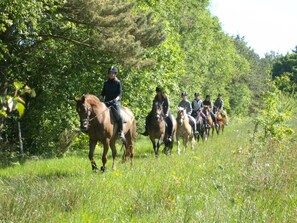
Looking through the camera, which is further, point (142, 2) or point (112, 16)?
point (142, 2)

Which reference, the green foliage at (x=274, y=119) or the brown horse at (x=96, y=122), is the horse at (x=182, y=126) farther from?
the brown horse at (x=96, y=122)

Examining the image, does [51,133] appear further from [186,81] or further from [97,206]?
[186,81]

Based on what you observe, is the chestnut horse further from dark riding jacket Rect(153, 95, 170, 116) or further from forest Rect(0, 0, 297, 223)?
forest Rect(0, 0, 297, 223)

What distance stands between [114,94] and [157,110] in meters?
3.48

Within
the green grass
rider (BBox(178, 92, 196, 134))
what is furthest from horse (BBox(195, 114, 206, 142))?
the green grass

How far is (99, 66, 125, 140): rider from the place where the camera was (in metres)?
11.2

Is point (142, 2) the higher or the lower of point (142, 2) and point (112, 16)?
the higher

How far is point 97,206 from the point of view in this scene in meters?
5.95

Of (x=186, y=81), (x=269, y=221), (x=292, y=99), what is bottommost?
(x=269, y=221)

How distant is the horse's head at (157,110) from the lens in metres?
14.5

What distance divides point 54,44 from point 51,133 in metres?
3.84

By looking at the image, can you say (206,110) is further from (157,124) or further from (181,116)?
(157,124)

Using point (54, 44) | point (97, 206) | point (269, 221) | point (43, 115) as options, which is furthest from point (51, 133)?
point (269, 221)

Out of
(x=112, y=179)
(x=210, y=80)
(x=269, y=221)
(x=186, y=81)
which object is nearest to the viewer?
(x=269, y=221)
